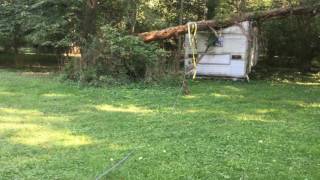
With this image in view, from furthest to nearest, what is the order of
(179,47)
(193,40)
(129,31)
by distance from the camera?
1. (129,31)
2. (179,47)
3. (193,40)

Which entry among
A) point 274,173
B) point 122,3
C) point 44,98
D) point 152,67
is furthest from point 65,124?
point 122,3

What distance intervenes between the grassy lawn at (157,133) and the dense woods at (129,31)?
1.53 m

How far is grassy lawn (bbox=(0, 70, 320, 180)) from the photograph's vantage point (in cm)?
662

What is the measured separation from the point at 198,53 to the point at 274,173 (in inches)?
449

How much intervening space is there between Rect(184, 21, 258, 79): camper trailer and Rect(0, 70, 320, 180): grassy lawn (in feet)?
11.3

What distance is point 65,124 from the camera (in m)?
9.25

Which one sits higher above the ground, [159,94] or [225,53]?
[225,53]

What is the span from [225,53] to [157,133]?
9.27m

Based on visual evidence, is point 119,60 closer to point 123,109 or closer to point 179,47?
point 179,47

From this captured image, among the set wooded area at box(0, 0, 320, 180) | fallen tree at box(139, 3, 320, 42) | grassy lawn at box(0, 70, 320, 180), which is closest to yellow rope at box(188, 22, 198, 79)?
wooded area at box(0, 0, 320, 180)

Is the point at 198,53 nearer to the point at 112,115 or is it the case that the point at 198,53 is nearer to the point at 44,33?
the point at 44,33

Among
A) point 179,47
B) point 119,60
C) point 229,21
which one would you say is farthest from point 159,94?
point 179,47

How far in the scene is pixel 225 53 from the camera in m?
17.4

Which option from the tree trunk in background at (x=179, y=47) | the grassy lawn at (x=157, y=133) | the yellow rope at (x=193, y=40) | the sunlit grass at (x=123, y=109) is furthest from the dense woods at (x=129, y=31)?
the sunlit grass at (x=123, y=109)
